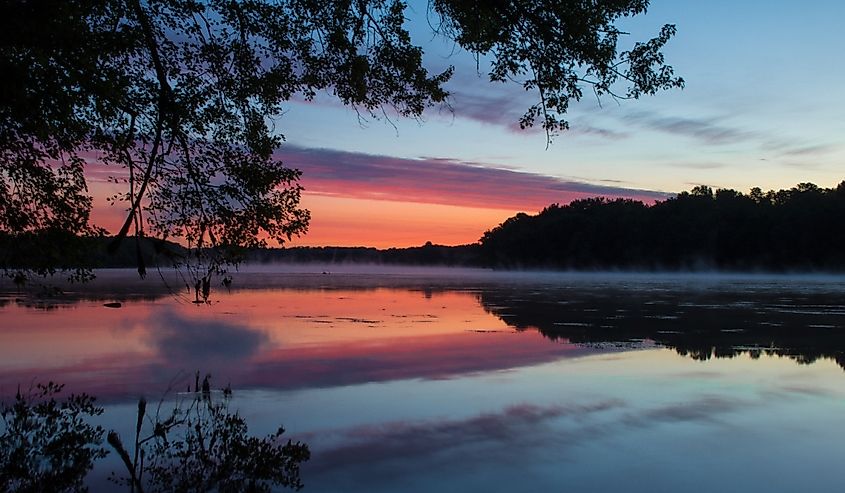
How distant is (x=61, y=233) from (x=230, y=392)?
131 inches

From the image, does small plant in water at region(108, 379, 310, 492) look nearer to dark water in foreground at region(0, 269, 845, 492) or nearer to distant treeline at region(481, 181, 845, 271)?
dark water in foreground at region(0, 269, 845, 492)

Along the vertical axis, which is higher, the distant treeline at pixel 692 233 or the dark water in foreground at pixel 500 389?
the distant treeline at pixel 692 233

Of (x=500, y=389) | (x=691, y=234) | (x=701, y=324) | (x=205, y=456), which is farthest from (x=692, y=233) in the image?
(x=205, y=456)

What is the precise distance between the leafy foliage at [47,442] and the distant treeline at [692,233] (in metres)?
95.0

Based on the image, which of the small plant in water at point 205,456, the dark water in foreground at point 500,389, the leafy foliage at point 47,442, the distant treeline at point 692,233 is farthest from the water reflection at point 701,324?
the distant treeline at point 692,233

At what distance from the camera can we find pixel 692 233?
105 metres

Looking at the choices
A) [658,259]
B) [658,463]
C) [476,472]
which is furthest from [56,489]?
[658,259]

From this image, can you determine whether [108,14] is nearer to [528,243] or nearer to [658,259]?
[658,259]

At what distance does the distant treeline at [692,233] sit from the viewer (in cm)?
9000

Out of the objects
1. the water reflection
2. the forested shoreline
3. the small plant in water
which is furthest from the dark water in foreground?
the forested shoreline

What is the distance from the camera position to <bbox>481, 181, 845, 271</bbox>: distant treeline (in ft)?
295

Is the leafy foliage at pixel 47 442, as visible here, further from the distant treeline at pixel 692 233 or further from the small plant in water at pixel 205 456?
the distant treeline at pixel 692 233

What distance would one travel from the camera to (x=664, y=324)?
20625 millimetres

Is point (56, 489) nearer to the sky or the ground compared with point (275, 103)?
nearer to the ground
